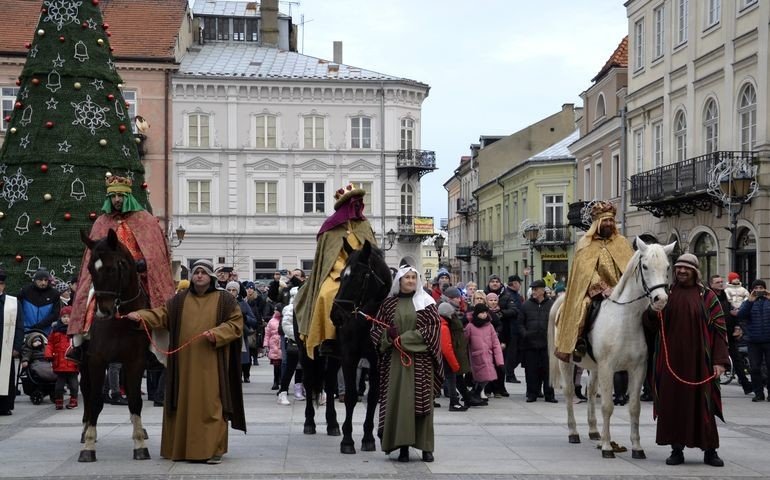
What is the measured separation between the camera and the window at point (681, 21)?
33.7 meters

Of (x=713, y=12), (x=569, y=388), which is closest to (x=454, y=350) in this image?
(x=569, y=388)

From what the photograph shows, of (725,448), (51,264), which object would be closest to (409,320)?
(725,448)

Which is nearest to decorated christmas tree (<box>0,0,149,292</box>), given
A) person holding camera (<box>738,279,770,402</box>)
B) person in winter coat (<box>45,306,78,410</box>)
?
person in winter coat (<box>45,306,78,410</box>)

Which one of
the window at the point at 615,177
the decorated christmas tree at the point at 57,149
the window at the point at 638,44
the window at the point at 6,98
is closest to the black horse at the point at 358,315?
the decorated christmas tree at the point at 57,149

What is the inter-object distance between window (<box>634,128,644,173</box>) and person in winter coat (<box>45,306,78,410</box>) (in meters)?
25.5

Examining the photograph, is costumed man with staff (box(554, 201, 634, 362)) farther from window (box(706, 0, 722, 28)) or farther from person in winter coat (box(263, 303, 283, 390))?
window (box(706, 0, 722, 28))

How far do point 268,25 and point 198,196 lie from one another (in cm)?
1238

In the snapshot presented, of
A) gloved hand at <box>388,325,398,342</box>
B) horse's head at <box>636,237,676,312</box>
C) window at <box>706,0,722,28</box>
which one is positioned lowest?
gloved hand at <box>388,325,398,342</box>

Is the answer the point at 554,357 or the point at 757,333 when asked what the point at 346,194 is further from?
the point at 757,333

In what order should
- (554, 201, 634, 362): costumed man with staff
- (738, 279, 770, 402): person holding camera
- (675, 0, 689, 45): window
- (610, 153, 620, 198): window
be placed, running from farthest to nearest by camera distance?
(610, 153, 620, 198): window < (675, 0, 689, 45): window < (738, 279, 770, 402): person holding camera < (554, 201, 634, 362): costumed man with staff

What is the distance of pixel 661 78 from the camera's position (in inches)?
1400

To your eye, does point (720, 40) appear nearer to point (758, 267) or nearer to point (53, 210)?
point (758, 267)

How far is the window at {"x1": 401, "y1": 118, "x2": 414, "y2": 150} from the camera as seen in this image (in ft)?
190

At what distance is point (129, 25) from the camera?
181 feet
